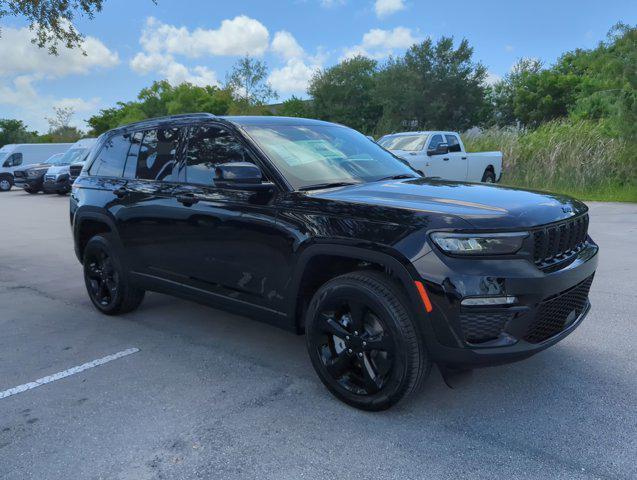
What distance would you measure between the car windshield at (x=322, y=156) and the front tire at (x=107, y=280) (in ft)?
6.58

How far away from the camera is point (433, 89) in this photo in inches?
1766

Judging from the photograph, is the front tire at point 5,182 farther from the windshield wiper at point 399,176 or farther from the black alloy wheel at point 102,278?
the windshield wiper at point 399,176

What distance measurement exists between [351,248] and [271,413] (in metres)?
1.11

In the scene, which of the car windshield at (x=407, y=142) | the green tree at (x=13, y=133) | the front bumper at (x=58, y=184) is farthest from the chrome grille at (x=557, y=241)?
the green tree at (x=13, y=133)

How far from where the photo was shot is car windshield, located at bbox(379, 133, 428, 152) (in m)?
13.9

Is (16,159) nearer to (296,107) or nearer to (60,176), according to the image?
(60,176)

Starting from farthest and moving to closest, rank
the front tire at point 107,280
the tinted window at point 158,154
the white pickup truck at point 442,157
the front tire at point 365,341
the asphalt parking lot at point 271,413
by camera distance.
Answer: the white pickup truck at point 442,157 < the front tire at point 107,280 < the tinted window at point 158,154 < the front tire at point 365,341 < the asphalt parking lot at point 271,413

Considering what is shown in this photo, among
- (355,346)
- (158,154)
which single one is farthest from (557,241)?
(158,154)

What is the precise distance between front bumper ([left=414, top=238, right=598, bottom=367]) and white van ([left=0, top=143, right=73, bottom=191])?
28.5 meters

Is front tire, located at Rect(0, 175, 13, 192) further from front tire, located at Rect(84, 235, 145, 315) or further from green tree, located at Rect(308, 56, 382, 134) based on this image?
green tree, located at Rect(308, 56, 382, 134)

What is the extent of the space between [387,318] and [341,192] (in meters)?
0.91

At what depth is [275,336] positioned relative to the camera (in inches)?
178

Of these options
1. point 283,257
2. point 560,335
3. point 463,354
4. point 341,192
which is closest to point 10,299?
point 283,257

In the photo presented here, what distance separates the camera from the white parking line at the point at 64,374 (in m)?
3.60
